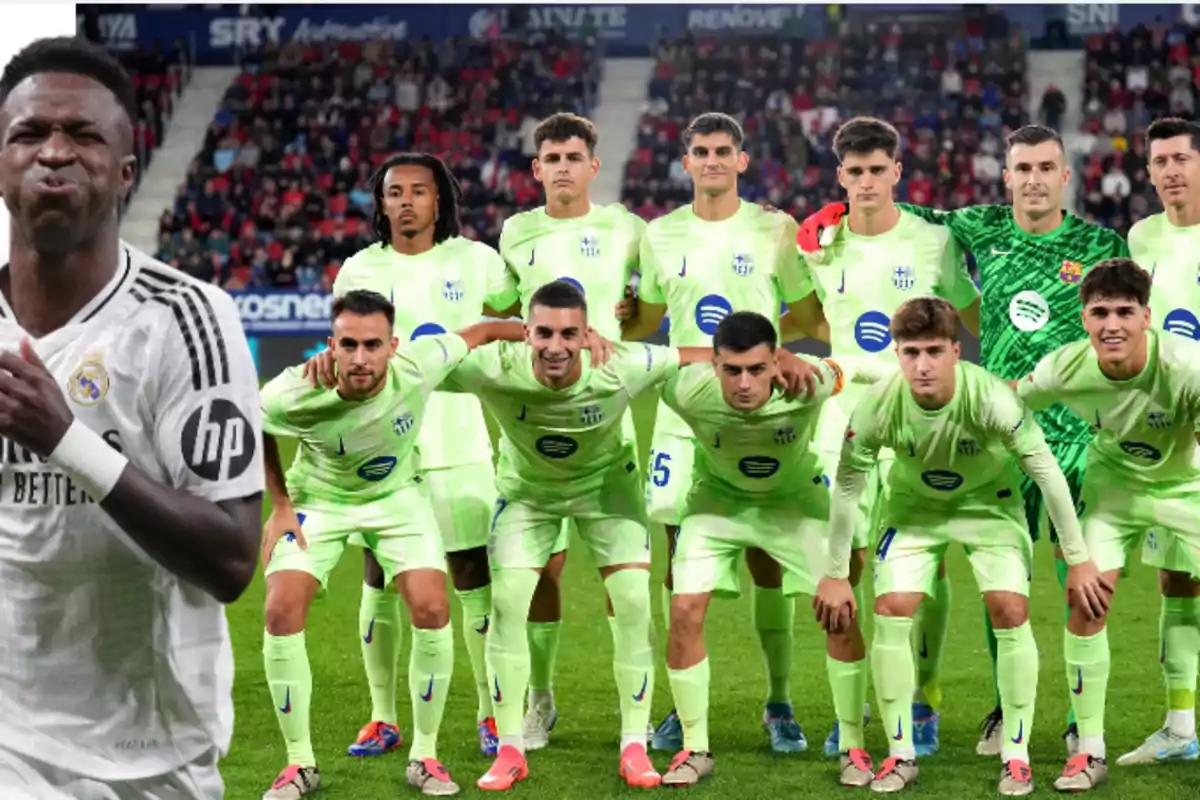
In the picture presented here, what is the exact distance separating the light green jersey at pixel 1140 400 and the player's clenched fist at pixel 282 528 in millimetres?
2659

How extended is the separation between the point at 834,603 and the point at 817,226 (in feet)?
5.87

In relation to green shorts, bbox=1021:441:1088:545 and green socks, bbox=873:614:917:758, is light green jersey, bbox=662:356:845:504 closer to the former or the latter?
green socks, bbox=873:614:917:758

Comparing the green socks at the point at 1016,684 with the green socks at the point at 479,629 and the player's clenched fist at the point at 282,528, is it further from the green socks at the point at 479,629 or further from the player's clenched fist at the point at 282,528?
the player's clenched fist at the point at 282,528

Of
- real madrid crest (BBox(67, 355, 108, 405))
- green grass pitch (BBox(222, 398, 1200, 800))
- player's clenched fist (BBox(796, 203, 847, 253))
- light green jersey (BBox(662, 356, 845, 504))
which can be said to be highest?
real madrid crest (BBox(67, 355, 108, 405))

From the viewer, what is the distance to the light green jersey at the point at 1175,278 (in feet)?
22.2

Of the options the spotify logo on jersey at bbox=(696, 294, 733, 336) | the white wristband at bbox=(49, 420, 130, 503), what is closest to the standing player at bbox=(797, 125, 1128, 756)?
the spotify logo on jersey at bbox=(696, 294, 733, 336)

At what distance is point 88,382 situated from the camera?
247 centimetres

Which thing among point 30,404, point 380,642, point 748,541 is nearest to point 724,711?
point 748,541

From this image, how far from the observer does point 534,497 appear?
21.6 ft

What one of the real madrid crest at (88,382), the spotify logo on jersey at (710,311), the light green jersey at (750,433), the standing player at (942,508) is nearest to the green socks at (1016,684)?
the standing player at (942,508)

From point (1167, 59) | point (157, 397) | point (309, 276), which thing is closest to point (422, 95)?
point (309, 276)

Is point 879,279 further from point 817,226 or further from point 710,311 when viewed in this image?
point 710,311

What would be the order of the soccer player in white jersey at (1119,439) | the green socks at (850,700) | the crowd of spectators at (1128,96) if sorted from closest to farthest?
the soccer player in white jersey at (1119,439) < the green socks at (850,700) < the crowd of spectators at (1128,96)

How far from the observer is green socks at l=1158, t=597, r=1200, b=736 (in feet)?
21.4
